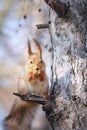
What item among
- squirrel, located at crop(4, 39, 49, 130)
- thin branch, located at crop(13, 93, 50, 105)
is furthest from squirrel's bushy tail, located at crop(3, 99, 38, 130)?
thin branch, located at crop(13, 93, 50, 105)

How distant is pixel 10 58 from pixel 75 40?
106 inches

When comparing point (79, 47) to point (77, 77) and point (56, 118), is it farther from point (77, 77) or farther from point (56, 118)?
point (56, 118)

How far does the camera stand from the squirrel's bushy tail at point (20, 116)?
2.67m

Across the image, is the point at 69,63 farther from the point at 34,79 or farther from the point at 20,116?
the point at 20,116

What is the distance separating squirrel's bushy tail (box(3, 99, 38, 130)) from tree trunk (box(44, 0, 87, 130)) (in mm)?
154

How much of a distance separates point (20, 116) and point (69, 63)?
0.35 metres

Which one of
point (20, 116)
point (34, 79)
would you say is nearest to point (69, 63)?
point (34, 79)

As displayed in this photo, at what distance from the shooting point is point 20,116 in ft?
8.84

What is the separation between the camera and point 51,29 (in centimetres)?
269

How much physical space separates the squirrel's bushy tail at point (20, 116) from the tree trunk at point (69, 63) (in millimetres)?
154

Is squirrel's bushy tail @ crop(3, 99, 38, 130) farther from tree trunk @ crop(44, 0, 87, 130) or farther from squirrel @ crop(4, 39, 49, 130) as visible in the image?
tree trunk @ crop(44, 0, 87, 130)

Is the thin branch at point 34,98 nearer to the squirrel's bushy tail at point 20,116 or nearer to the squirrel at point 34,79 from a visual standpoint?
the squirrel at point 34,79

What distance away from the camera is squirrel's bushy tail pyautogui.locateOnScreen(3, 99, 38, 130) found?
2668mm

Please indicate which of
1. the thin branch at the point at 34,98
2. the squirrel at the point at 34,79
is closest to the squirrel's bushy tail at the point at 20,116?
the squirrel at the point at 34,79
